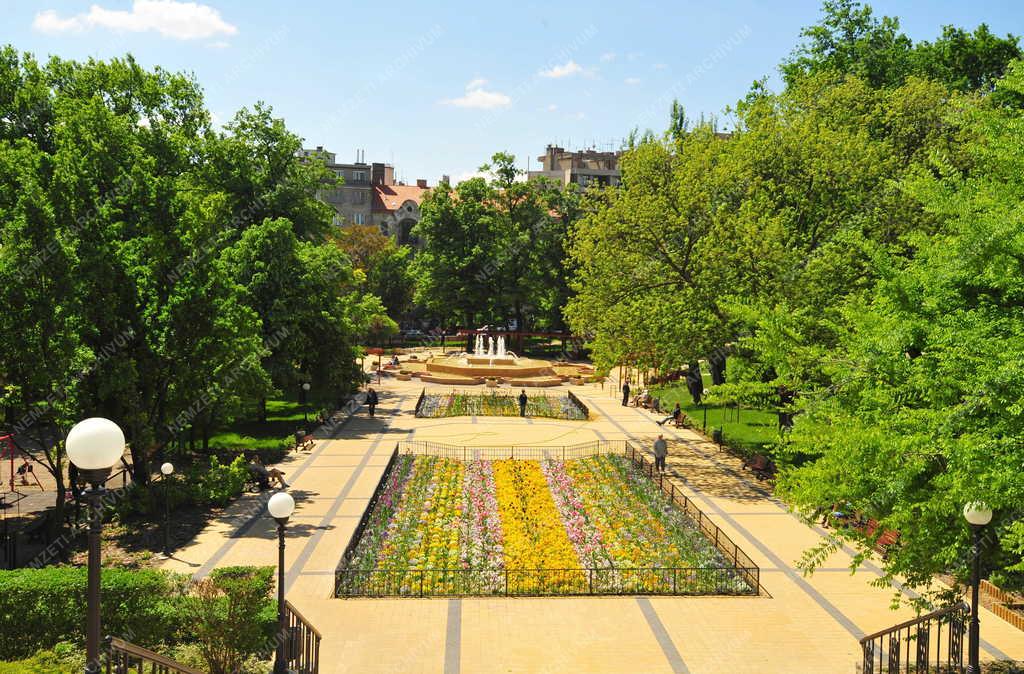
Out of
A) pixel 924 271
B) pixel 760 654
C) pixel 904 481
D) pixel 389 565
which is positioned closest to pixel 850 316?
pixel 924 271

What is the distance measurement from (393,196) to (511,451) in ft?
215

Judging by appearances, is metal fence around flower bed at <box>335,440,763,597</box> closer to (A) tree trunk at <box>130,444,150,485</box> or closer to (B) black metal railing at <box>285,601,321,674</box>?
(B) black metal railing at <box>285,601,321,674</box>

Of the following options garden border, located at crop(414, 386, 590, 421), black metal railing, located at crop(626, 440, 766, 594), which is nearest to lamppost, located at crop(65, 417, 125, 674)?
black metal railing, located at crop(626, 440, 766, 594)

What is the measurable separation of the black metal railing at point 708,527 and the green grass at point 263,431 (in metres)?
12.5

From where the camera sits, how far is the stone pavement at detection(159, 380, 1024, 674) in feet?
41.1

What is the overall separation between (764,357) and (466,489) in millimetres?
11532

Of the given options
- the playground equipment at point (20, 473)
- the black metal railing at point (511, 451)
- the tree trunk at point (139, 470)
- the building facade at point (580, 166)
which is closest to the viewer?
the tree trunk at point (139, 470)

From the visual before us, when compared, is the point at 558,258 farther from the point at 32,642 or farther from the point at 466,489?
the point at 32,642

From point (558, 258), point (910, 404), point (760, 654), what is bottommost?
point (760, 654)

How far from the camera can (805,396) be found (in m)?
13.1

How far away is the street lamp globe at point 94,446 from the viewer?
6.30 meters

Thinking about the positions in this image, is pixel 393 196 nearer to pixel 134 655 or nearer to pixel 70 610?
pixel 70 610

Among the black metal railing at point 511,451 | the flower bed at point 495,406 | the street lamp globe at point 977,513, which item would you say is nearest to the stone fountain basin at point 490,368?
the flower bed at point 495,406

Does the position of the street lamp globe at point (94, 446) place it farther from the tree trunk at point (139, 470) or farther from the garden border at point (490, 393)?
the garden border at point (490, 393)
